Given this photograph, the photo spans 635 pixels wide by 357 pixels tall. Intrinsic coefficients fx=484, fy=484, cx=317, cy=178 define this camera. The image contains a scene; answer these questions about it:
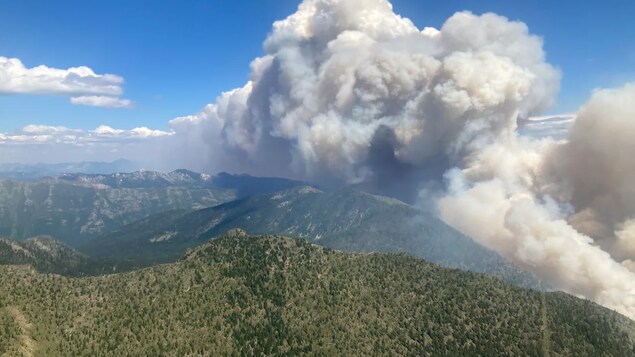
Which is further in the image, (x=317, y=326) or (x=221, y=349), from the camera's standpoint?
(x=317, y=326)

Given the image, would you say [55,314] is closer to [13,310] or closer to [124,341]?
[13,310]

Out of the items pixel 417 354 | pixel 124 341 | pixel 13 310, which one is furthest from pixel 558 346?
pixel 13 310

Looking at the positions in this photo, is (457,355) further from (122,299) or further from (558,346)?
(122,299)

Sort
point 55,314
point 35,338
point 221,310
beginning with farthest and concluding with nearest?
point 221,310
point 55,314
point 35,338

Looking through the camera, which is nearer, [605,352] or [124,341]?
[124,341]

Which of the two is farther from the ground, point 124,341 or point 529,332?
point 529,332

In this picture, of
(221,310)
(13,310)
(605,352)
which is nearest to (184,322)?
(221,310)

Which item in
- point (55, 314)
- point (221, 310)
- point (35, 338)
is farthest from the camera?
point (221, 310)
